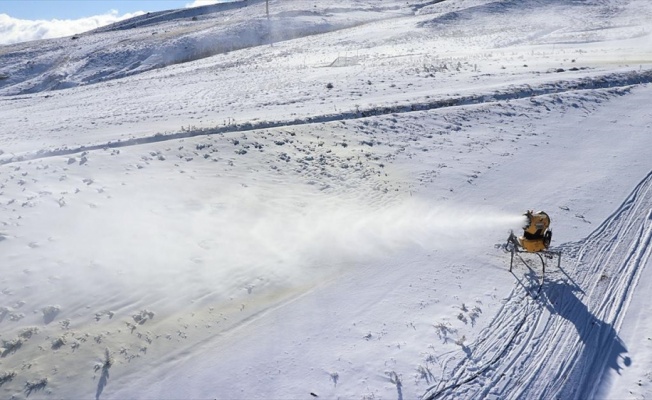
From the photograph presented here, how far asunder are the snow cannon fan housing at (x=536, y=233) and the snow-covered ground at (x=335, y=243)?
0.71 metres

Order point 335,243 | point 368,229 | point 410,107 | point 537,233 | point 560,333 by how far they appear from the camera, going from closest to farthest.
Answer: point 560,333
point 537,233
point 335,243
point 368,229
point 410,107

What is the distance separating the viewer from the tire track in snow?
14.2m

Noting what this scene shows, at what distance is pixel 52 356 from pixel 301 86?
1914cm

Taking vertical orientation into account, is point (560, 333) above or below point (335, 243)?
below

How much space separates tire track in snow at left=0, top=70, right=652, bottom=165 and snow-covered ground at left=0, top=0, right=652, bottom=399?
11cm

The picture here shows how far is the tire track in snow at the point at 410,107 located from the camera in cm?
1418

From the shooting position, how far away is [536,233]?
8.10m

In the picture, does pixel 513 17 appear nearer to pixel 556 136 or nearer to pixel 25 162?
pixel 556 136

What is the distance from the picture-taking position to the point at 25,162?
515 inches

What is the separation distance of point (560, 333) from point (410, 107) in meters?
12.2

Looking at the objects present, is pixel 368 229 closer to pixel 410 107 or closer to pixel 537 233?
pixel 537 233

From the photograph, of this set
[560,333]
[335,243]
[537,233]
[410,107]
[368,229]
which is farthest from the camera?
[410,107]

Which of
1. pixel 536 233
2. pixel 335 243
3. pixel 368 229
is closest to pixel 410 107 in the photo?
pixel 368 229

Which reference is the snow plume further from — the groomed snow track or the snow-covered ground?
the groomed snow track
